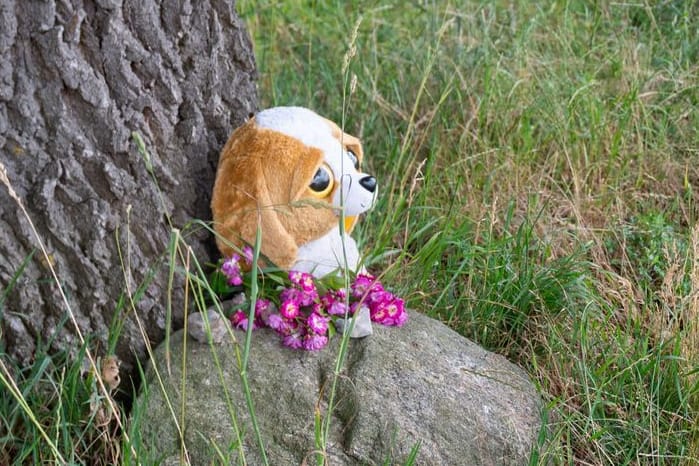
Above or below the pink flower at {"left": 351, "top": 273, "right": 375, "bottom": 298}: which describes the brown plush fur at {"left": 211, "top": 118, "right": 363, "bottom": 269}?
above

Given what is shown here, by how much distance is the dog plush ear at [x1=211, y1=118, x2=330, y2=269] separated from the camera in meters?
2.25

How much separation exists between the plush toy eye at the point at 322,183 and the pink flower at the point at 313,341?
0.35 m

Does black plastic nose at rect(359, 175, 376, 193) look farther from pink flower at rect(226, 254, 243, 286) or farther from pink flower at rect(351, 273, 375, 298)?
pink flower at rect(226, 254, 243, 286)

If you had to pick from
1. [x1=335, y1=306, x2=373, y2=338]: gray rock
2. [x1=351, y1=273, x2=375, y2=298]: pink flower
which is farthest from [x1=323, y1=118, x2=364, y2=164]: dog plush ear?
[x1=335, y1=306, x2=373, y2=338]: gray rock

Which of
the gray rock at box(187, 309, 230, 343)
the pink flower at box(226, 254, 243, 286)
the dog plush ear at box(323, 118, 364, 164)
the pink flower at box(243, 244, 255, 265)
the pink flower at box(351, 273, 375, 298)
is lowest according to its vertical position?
the gray rock at box(187, 309, 230, 343)

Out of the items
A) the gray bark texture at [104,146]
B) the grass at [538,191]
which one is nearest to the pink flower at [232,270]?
the gray bark texture at [104,146]

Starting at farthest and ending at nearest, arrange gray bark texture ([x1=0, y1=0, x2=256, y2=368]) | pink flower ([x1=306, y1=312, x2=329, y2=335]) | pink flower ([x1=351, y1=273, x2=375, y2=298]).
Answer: pink flower ([x1=351, y1=273, x2=375, y2=298])
pink flower ([x1=306, y1=312, x2=329, y2=335])
gray bark texture ([x1=0, y1=0, x2=256, y2=368])

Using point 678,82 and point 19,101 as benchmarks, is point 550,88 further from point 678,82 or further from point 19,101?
point 19,101

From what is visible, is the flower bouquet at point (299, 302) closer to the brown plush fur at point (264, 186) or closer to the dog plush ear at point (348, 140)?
the brown plush fur at point (264, 186)

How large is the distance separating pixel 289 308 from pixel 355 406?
29cm

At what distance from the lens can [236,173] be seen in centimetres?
226

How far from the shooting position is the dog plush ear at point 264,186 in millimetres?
2246

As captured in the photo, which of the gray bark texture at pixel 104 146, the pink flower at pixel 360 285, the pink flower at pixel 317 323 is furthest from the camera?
the pink flower at pixel 360 285

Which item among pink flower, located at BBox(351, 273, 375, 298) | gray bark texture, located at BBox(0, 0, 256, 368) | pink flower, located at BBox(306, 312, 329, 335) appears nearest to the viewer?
gray bark texture, located at BBox(0, 0, 256, 368)
